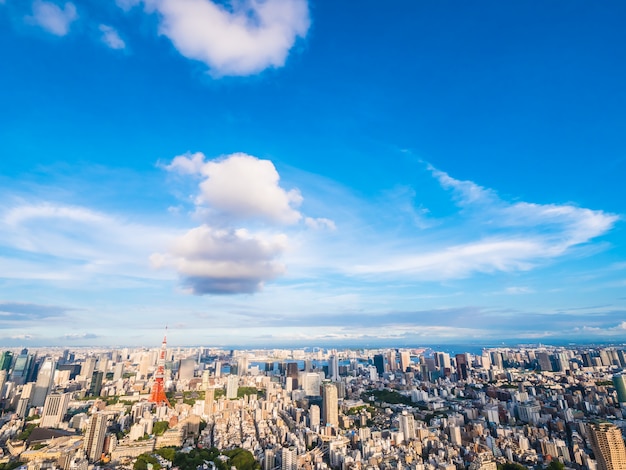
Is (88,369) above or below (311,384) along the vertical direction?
above

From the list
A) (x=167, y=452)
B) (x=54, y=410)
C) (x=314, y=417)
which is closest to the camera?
(x=167, y=452)

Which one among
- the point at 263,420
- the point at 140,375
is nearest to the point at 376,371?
the point at 263,420

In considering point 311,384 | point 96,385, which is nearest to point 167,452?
point 96,385

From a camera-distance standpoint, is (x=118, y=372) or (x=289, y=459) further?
(x=118, y=372)

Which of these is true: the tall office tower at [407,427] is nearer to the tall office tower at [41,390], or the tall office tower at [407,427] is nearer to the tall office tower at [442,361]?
the tall office tower at [41,390]

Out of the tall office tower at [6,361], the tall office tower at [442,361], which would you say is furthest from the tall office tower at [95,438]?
the tall office tower at [442,361]

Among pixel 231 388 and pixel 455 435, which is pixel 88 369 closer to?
pixel 231 388

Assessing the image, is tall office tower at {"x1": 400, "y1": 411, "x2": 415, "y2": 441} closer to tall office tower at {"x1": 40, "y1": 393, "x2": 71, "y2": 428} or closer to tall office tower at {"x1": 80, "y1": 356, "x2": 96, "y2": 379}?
tall office tower at {"x1": 40, "y1": 393, "x2": 71, "y2": 428}
